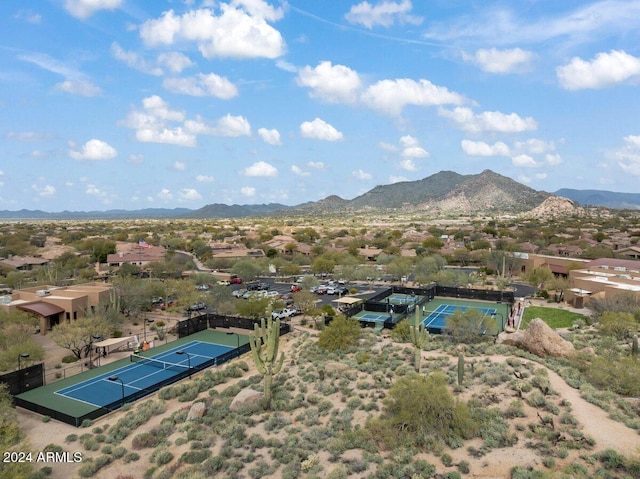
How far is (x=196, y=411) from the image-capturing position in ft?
68.7

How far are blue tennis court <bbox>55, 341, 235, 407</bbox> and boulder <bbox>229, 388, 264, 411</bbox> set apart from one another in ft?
20.2

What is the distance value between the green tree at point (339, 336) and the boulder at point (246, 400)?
7927 mm

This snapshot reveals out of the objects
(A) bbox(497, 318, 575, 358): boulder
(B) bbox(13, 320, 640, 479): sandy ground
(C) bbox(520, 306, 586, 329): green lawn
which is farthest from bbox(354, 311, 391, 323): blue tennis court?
(B) bbox(13, 320, 640, 479): sandy ground

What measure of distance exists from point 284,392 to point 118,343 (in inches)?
664

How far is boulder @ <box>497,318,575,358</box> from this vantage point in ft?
84.3

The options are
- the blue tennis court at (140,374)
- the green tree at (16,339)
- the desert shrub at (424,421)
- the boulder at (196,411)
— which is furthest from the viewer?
the green tree at (16,339)

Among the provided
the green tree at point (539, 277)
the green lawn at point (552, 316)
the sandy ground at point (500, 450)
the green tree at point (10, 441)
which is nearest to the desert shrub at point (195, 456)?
the sandy ground at point (500, 450)

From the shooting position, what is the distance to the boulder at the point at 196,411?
2080 cm

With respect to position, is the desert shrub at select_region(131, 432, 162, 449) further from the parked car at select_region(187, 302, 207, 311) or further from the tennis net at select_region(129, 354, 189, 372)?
the parked car at select_region(187, 302, 207, 311)

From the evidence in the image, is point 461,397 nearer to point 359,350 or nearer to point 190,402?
point 359,350

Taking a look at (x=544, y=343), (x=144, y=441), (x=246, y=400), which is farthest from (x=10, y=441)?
(x=544, y=343)

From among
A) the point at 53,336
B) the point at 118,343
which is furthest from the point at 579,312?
the point at 53,336

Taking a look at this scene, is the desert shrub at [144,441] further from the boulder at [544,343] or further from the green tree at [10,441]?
the boulder at [544,343]

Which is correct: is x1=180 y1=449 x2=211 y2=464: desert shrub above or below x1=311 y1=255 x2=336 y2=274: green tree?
below
